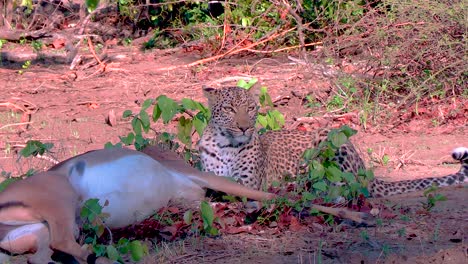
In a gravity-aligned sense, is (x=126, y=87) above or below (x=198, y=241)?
below

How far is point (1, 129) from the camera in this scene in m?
9.38

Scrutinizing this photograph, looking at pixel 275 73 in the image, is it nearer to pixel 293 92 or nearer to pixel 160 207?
pixel 293 92

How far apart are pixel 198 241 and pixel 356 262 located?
1002 millimetres

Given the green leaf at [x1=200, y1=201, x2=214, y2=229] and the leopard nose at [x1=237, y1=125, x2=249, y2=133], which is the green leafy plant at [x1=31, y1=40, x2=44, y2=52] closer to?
the leopard nose at [x1=237, y1=125, x2=249, y2=133]

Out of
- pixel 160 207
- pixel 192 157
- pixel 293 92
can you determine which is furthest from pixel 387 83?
pixel 160 207

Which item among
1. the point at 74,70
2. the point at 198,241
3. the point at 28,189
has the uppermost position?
the point at 28,189

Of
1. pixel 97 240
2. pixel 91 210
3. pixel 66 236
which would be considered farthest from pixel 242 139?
pixel 66 236

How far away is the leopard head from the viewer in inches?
265

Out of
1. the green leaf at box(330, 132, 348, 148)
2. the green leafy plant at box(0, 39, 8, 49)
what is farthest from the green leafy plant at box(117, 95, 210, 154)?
the green leafy plant at box(0, 39, 8, 49)

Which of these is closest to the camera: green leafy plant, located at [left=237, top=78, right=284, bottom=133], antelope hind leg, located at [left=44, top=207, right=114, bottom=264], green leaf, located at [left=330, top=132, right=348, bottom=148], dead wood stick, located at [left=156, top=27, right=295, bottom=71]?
antelope hind leg, located at [left=44, top=207, right=114, bottom=264]

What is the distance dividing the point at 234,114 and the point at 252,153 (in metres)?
0.33

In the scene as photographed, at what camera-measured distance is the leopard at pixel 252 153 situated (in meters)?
6.66

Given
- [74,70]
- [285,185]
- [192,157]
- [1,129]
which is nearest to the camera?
[285,185]

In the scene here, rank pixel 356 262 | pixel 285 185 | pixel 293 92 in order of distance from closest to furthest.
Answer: pixel 356 262 → pixel 285 185 → pixel 293 92
